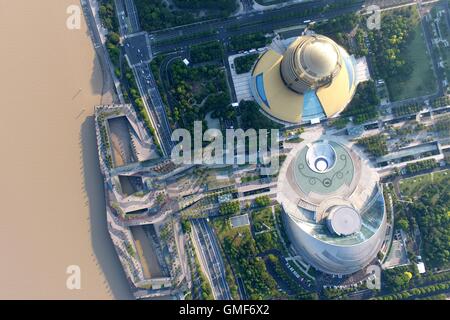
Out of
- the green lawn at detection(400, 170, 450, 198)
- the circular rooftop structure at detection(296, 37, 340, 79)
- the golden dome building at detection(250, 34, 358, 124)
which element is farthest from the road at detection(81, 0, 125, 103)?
the green lawn at detection(400, 170, 450, 198)

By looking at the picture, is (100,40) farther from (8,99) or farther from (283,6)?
(283,6)

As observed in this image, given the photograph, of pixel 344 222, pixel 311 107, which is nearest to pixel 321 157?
pixel 311 107

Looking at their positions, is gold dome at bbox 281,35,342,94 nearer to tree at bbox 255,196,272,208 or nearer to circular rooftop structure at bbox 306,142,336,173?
circular rooftop structure at bbox 306,142,336,173

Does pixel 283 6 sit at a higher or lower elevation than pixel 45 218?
higher

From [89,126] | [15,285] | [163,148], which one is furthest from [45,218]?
[163,148]

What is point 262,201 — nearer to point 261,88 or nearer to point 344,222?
point 344,222

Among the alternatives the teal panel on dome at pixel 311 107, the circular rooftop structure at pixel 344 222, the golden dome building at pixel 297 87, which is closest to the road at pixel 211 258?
the circular rooftop structure at pixel 344 222
